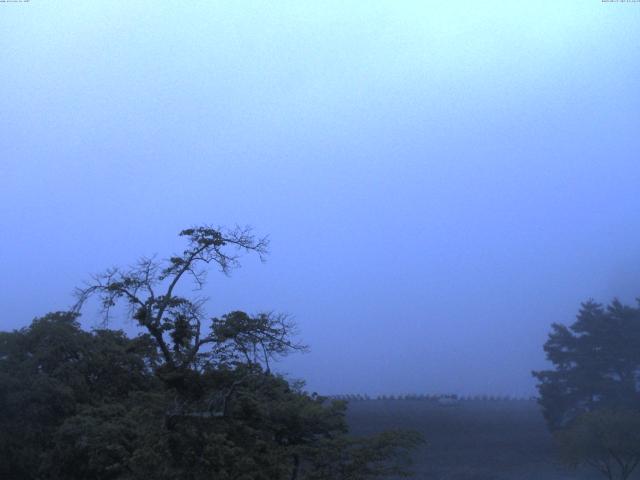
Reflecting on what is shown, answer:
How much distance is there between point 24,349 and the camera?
24.2 meters

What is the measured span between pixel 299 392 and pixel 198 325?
3.44 metres

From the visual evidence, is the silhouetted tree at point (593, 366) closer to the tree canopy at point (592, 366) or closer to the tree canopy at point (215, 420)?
the tree canopy at point (592, 366)

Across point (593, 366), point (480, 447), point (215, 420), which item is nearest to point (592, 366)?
point (593, 366)

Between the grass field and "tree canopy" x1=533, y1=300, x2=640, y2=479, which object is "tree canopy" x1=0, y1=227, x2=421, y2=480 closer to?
the grass field

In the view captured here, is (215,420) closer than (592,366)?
Yes

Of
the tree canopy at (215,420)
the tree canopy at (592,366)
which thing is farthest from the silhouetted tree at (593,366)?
the tree canopy at (215,420)

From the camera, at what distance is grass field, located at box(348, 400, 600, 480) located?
47.2 meters

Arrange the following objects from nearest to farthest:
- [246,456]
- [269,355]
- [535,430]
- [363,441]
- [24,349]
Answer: [246,456] < [269,355] < [363,441] < [24,349] < [535,430]

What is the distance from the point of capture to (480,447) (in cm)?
5922

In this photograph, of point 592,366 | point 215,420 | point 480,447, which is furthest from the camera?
point 480,447

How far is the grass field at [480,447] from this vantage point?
47.2 meters

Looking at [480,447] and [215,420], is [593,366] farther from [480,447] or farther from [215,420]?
[215,420]

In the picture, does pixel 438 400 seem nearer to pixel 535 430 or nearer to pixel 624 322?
pixel 535 430

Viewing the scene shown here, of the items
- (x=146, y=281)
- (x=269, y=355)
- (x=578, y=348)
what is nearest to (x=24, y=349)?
(x=146, y=281)
